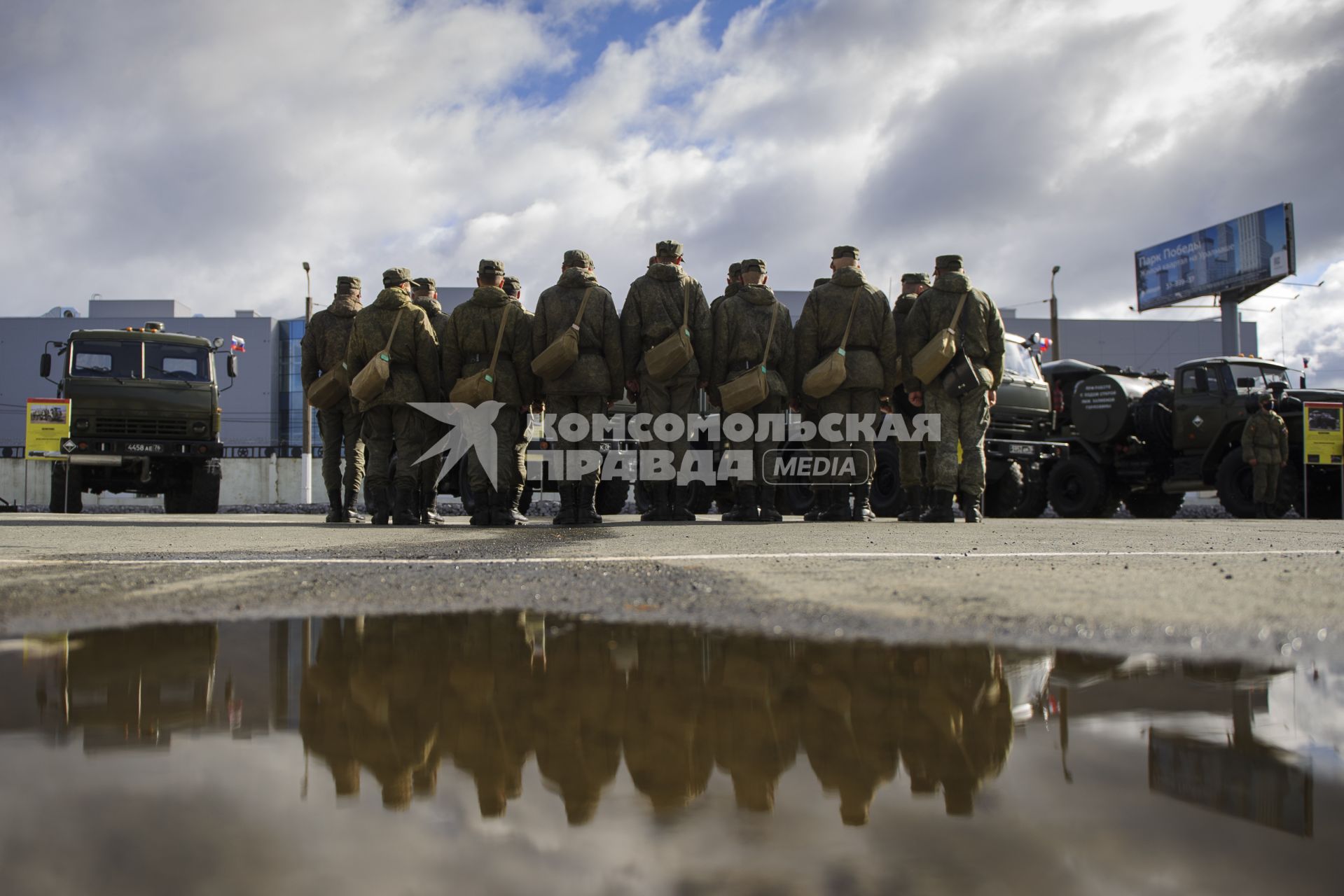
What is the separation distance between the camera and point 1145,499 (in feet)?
52.3

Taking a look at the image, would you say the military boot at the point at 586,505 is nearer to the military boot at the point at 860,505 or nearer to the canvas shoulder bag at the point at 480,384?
the canvas shoulder bag at the point at 480,384

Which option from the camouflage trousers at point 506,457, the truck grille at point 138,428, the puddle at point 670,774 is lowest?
the puddle at point 670,774

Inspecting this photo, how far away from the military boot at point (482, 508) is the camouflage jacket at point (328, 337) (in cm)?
172

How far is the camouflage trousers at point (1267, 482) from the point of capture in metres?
12.2

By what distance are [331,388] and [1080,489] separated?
419 inches

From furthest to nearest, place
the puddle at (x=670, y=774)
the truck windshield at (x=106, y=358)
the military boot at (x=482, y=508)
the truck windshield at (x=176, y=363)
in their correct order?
the truck windshield at (x=176, y=363), the truck windshield at (x=106, y=358), the military boot at (x=482, y=508), the puddle at (x=670, y=774)

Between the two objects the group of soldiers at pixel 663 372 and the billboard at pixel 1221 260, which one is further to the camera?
the billboard at pixel 1221 260

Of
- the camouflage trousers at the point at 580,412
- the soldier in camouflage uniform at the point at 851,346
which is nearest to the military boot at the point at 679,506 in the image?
the camouflage trousers at the point at 580,412

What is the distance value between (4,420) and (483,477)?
2049 inches

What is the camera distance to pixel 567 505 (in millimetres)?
7648

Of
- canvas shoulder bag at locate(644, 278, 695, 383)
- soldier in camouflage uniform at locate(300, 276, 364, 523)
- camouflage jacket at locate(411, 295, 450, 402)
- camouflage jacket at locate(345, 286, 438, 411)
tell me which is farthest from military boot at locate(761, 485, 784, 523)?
soldier in camouflage uniform at locate(300, 276, 364, 523)

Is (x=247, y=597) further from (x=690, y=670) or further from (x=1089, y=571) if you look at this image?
(x=1089, y=571)

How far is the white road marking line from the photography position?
3.96m

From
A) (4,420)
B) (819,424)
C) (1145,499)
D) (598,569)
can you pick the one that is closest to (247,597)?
(598,569)
